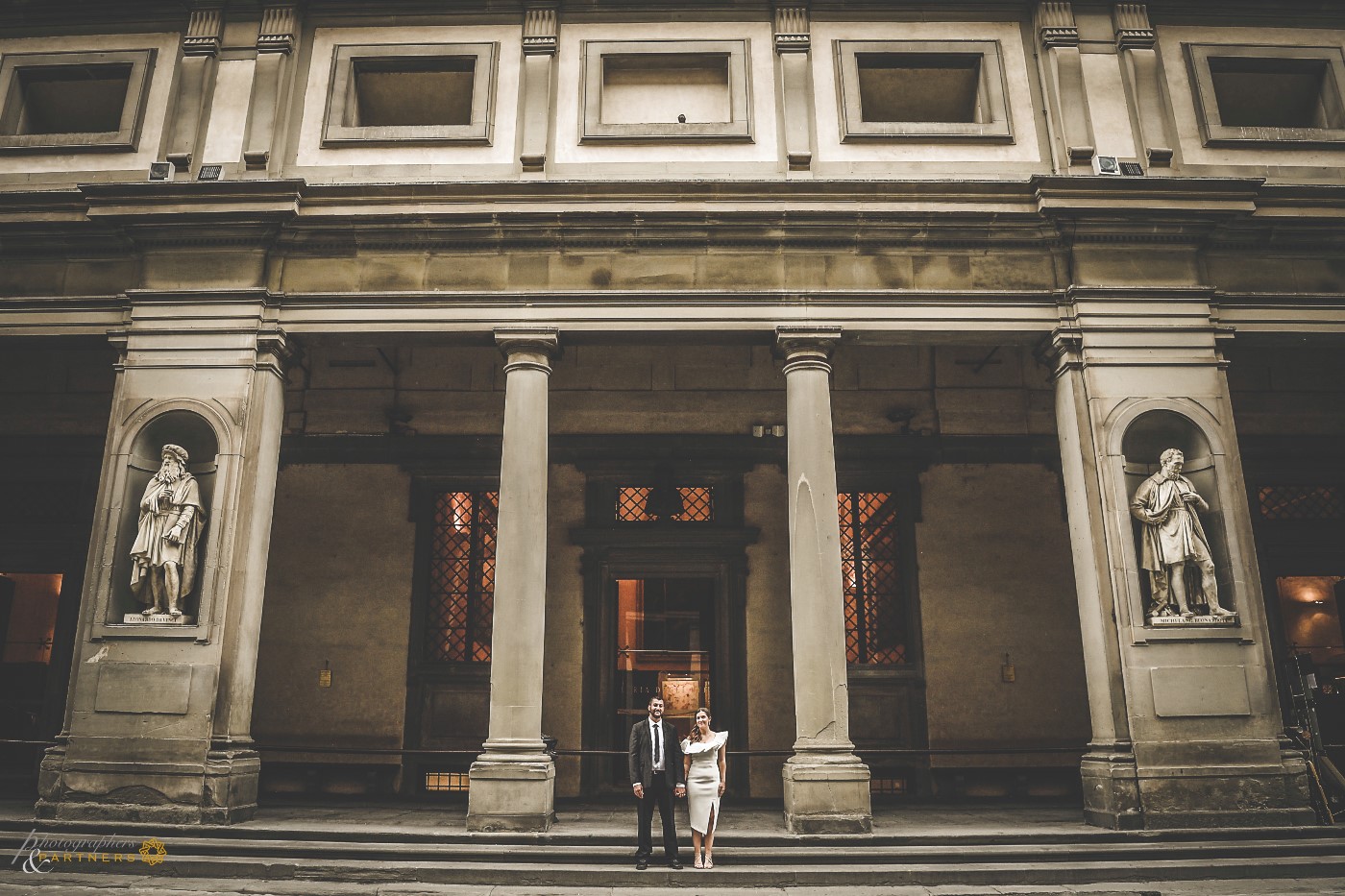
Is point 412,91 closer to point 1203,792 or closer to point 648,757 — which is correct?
point 648,757

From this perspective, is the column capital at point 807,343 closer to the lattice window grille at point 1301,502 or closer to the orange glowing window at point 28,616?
the lattice window grille at point 1301,502

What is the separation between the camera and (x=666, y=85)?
39.6ft

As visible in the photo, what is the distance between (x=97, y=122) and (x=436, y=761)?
10311 millimetres

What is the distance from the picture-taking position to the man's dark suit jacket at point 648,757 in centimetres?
844

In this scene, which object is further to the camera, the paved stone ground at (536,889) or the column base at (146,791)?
the column base at (146,791)

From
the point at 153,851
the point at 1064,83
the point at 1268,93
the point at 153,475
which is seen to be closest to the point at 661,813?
the point at 153,851

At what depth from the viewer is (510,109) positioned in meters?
11.7

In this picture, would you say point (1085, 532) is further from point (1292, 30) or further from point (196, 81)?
point (196, 81)

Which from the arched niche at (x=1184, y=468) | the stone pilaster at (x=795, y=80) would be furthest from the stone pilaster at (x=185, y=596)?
the arched niche at (x=1184, y=468)

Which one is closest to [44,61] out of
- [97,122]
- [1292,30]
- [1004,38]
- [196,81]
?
[97,122]

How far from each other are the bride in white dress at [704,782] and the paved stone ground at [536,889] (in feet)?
1.50

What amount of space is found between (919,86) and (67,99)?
11960mm

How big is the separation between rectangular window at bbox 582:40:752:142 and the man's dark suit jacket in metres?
7.48

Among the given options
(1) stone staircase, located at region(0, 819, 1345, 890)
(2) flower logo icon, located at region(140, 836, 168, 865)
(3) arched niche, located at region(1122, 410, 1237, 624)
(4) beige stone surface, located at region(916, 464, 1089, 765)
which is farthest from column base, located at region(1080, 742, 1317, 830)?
(2) flower logo icon, located at region(140, 836, 168, 865)
